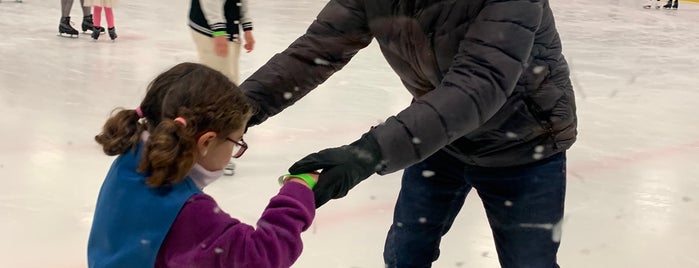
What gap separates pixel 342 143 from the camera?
3.35m

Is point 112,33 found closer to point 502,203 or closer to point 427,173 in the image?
point 427,173

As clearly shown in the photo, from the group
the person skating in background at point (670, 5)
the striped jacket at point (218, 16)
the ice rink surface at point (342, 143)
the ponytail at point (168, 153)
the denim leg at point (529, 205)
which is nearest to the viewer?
the ponytail at point (168, 153)

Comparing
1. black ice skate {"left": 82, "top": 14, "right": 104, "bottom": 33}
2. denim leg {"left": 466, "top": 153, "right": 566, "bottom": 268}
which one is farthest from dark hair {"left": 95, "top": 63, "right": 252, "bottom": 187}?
black ice skate {"left": 82, "top": 14, "right": 104, "bottom": 33}

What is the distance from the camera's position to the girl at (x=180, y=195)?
39.2 inches

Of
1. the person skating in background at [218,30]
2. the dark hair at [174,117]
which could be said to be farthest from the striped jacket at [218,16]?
the dark hair at [174,117]

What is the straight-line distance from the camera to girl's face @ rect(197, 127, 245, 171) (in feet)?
3.42

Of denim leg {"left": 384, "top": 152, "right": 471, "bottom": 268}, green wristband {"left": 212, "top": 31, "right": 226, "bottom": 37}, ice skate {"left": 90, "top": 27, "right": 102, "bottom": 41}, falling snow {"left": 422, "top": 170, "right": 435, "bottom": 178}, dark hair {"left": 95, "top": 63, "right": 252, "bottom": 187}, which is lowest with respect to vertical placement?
ice skate {"left": 90, "top": 27, "right": 102, "bottom": 41}

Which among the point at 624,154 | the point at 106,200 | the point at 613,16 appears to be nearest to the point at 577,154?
the point at 624,154

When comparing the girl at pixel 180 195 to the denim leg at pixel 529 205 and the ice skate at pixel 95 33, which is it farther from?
the ice skate at pixel 95 33

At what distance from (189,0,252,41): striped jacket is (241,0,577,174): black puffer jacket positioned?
5.88 feet

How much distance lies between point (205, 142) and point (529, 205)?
67cm

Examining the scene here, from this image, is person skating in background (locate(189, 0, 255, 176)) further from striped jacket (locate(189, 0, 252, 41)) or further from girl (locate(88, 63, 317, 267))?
girl (locate(88, 63, 317, 267))

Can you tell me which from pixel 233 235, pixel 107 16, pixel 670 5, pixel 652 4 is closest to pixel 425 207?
pixel 233 235

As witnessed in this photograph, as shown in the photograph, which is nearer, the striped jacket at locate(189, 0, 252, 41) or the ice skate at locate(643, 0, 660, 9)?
the striped jacket at locate(189, 0, 252, 41)
